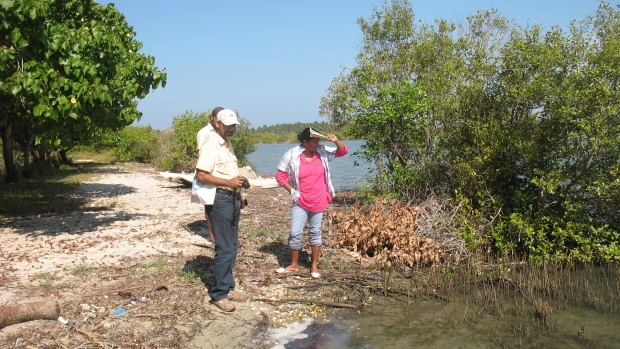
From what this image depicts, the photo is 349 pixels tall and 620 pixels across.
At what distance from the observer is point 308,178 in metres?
6.41

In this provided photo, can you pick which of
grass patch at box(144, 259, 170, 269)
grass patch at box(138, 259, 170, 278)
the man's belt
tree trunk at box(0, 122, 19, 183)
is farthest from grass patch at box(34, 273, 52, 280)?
tree trunk at box(0, 122, 19, 183)

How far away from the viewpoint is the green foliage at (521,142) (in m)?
7.93

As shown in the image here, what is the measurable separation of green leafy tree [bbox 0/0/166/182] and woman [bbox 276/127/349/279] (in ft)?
10.3

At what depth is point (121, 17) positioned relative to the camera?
10.6 metres

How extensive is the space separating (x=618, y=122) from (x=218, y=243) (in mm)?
6252

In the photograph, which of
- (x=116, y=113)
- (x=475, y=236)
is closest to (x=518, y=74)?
(x=475, y=236)

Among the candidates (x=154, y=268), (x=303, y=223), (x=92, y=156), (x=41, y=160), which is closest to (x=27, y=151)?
(x=41, y=160)

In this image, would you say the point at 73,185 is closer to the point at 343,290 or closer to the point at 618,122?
the point at 343,290

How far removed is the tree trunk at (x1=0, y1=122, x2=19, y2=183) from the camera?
46.5 feet

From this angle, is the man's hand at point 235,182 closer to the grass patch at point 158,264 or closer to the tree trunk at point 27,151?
the grass patch at point 158,264

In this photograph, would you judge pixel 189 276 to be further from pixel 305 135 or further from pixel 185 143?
pixel 185 143

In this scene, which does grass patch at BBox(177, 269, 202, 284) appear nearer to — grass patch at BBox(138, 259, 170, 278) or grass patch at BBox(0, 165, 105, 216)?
grass patch at BBox(138, 259, 170, 278)

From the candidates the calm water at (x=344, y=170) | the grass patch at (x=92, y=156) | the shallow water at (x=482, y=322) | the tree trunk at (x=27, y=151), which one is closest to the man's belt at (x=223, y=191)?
the shallow water at (x=482, y=322)

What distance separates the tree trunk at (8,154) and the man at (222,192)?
36.9 ft
